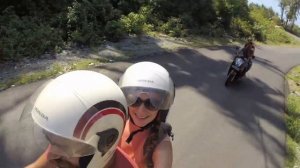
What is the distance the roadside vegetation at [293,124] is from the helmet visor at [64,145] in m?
6.54

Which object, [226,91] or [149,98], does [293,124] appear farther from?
[149,98]

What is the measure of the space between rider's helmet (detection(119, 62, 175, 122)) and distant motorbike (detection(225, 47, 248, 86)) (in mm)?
9417

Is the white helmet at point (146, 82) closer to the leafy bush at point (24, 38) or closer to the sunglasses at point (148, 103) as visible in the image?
the sunglasses at point (148, 103)

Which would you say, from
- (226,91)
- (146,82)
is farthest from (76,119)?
(226,91)

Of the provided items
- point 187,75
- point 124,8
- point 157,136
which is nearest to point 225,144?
point 187,75

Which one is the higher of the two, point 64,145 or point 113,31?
point 64,145

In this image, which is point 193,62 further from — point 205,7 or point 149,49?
point 205,7

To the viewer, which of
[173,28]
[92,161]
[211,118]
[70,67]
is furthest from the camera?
[173,28]

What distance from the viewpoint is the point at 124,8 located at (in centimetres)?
1819

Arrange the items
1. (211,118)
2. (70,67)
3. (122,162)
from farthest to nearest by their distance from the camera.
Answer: (70,67)
(211,118)
(122,162)

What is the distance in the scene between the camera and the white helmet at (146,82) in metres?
3.15

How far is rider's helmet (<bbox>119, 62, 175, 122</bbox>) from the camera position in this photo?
3.15 metres

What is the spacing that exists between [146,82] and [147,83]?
13 mm

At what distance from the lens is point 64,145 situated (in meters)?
1.98
